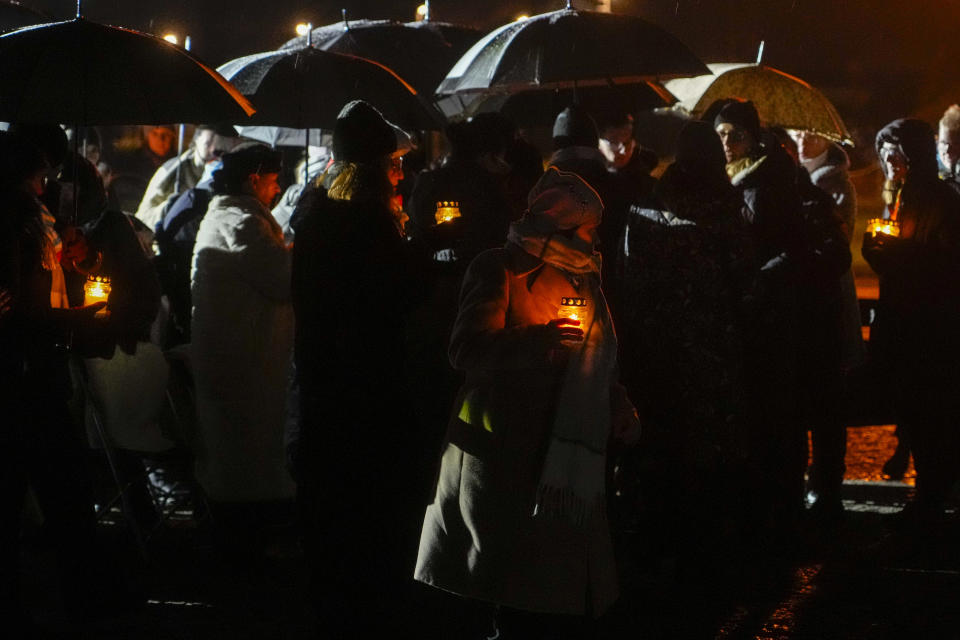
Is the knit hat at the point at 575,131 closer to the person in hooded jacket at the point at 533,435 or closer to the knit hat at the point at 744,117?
the knit hat at the point at 744,117

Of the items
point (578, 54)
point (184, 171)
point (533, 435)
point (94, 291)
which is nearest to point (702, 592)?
point (533, 435)

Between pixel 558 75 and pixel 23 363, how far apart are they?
11.0ft

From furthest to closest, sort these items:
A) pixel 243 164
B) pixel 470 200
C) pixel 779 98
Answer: pixel 779 98
pixel 243 164
pixel 470 200

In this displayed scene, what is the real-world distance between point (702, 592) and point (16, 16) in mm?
5718

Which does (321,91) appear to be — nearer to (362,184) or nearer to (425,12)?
(362,184)

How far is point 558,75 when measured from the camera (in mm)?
7738

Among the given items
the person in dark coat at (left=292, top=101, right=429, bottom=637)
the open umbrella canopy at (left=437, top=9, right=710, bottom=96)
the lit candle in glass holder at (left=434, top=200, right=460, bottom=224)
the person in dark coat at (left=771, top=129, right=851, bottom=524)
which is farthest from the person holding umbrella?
the person in dark coat at (left=292, top=101, right=429, bottom=637)

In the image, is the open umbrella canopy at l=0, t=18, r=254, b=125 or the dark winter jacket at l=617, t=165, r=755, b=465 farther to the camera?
the dark winter jacket at l=617, t=165, r=755, b=465

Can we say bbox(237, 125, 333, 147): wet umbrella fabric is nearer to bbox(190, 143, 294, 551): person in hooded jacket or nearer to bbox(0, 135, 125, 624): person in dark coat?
bbox(190, 143, 294, 551): person in hooded jacket

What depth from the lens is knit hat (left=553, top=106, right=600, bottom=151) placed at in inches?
296

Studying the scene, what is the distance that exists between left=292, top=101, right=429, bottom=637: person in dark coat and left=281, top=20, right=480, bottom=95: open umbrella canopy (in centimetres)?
A: 498

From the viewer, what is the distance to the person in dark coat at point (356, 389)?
5051mm

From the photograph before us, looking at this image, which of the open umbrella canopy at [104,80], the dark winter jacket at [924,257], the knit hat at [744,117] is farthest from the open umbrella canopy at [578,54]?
the open umbrella canopy at [104,80]

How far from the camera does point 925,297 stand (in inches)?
312
